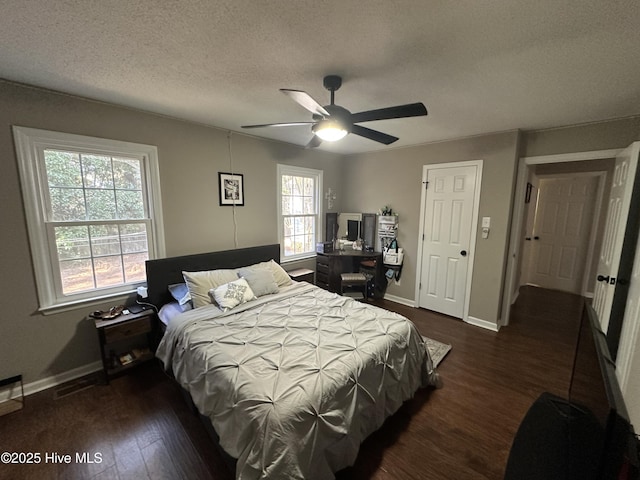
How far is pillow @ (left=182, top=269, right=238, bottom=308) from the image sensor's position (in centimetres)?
247

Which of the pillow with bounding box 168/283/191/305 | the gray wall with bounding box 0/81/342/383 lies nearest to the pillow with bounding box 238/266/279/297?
the pillow with bounding box 168/283/191/305

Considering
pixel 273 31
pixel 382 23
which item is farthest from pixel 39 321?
pixel 382 23

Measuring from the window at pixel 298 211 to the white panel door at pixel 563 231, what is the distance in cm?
424

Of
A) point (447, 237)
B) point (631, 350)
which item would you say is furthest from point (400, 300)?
point (631, 350)

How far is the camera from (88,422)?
6.19 ft

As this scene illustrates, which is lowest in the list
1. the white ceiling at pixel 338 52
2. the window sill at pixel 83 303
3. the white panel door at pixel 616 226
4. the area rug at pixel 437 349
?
the area rug at pixel 437 349

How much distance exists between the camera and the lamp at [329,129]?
1.80m

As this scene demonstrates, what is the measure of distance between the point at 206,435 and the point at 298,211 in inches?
120

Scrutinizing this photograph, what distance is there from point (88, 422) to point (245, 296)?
1.40 m

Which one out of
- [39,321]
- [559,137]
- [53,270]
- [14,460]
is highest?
[559,137]

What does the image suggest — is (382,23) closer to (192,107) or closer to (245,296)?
(192,107)

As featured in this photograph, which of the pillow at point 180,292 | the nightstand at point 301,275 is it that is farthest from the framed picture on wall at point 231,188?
the nightstand at point 301,275

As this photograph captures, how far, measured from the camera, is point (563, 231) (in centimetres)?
468

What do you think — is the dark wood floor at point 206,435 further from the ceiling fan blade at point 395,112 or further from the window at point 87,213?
the ceiling fan blade at point 395,112
